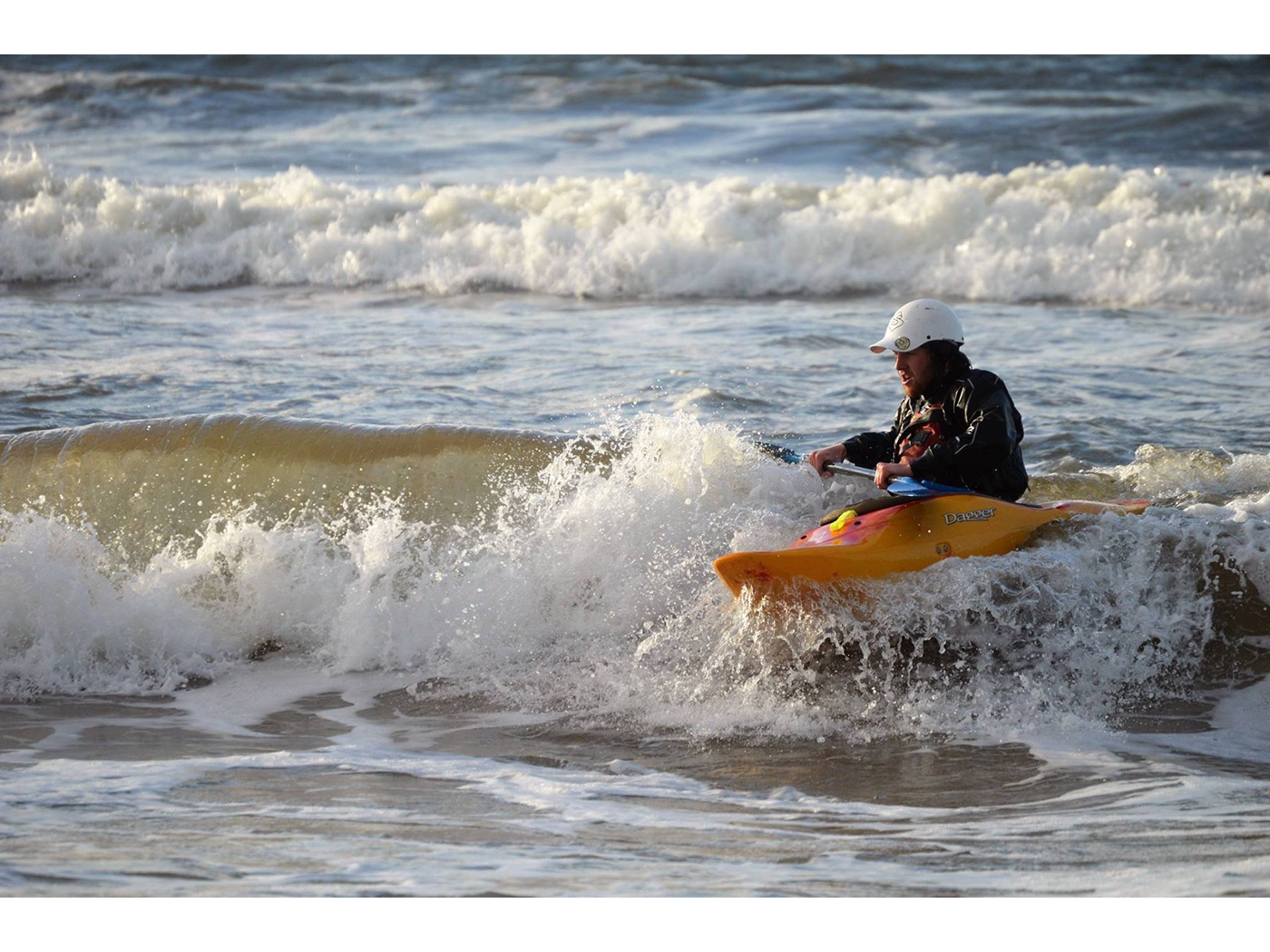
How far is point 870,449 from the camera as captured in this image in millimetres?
6008

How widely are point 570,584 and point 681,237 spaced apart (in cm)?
901

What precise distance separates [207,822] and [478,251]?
37.3ft

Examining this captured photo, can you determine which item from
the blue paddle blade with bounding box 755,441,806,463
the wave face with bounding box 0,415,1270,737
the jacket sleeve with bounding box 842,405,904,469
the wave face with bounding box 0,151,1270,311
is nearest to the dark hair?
the jacket sleeve with bounding box 842,405,904,469

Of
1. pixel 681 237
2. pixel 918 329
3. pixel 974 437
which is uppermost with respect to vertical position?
pixel 681 237

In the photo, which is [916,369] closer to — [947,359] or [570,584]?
[947,359]

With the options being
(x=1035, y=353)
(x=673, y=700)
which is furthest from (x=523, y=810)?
(x=1035, y=353)

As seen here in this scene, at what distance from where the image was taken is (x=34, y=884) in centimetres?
333

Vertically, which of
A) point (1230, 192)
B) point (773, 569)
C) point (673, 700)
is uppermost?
point (1230, 192)

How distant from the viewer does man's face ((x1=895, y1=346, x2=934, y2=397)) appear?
5660mm

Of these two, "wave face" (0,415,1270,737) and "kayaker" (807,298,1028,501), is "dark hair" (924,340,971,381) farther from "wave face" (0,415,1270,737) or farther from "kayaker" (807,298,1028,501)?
"wave face" (0,415,1270,737)

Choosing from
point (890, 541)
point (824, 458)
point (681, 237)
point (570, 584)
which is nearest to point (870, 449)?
point (824, 458)

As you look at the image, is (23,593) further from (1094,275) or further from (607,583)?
(1094,275)

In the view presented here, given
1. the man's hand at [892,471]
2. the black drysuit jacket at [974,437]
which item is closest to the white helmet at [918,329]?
the black drysuit jacket at [974,437]

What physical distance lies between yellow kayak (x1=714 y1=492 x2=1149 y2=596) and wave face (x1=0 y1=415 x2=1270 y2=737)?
80 millimetres
